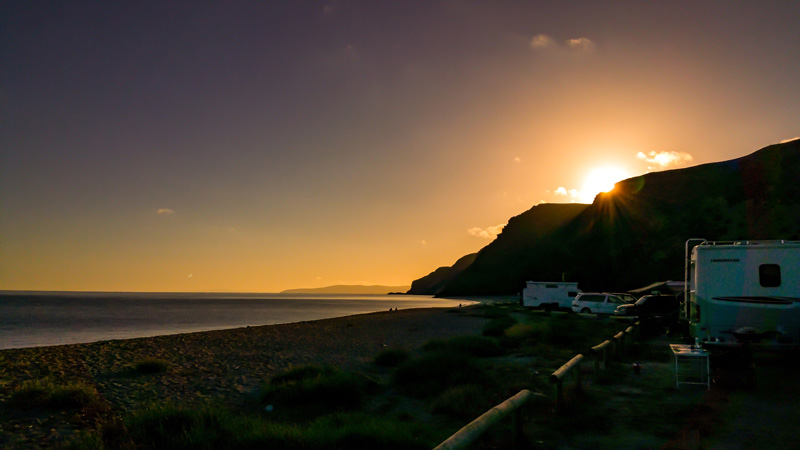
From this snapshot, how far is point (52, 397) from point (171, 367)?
233 inches

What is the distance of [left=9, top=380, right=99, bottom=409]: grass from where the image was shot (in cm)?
1030

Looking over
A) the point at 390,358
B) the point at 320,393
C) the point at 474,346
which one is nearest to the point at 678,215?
the point at 474,346

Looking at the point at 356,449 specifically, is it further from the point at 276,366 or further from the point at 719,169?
the point at 719,169

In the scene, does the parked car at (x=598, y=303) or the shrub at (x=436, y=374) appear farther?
the parked car at (x=598, y=303)

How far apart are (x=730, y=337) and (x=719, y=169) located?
75.9m

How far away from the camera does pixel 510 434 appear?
6.94m

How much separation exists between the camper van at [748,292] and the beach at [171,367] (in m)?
9.87

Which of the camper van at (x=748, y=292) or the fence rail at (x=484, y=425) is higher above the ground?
the camper van at (x=748, y=292)

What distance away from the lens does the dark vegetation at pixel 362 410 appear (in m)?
6.94

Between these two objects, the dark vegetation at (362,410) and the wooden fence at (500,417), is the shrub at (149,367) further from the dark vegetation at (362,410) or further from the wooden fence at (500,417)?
the wooden fence at (500,417)

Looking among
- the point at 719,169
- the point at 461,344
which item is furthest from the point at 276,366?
the point at 719,169

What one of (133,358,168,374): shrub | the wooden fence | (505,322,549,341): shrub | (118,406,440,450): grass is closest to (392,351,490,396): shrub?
the wooden fence

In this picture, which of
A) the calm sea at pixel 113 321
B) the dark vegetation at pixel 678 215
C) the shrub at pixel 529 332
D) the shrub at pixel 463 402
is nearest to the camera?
the shrub at pixel 463 402

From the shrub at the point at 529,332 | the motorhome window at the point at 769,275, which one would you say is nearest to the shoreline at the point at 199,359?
the shrub at the point at 529,332
